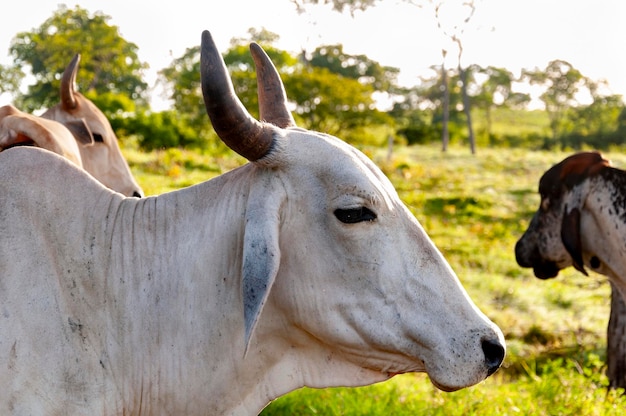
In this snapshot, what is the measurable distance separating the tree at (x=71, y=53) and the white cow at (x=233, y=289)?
16922 mm

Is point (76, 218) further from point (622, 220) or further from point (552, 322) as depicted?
point (552, 322)

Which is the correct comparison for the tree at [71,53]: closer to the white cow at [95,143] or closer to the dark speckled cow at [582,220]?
the white cow at [95,143]

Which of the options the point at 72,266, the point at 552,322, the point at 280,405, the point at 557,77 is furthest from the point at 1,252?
the point at 557,77

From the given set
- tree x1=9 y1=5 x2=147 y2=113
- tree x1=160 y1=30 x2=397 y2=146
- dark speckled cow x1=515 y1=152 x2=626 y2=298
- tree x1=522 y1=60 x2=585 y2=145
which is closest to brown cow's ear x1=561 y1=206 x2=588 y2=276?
dark speckled cow x1=515 y1=152 x2=626 y2=298

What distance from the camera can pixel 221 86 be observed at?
6.09ft

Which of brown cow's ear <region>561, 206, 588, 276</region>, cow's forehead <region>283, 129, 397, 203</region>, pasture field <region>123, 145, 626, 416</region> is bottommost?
pasture field <region>123, 145, 626, 416</region>

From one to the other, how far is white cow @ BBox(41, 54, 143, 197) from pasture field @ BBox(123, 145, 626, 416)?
75.8 inches

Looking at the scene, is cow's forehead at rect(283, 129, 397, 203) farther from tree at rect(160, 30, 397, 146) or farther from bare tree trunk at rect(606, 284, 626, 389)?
tree at rect(160, 30, 397, 146)

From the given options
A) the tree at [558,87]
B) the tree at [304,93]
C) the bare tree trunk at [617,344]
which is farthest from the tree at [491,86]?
the bare tree trunk at [617,344]

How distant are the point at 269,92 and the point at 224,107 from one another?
0.61 metres

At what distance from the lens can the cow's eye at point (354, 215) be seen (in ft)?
6.63

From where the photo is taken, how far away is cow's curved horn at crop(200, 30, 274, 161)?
1.86 m

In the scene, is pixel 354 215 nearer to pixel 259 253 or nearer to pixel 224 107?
pixel 259 253

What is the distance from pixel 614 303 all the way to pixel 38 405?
16.2ft
